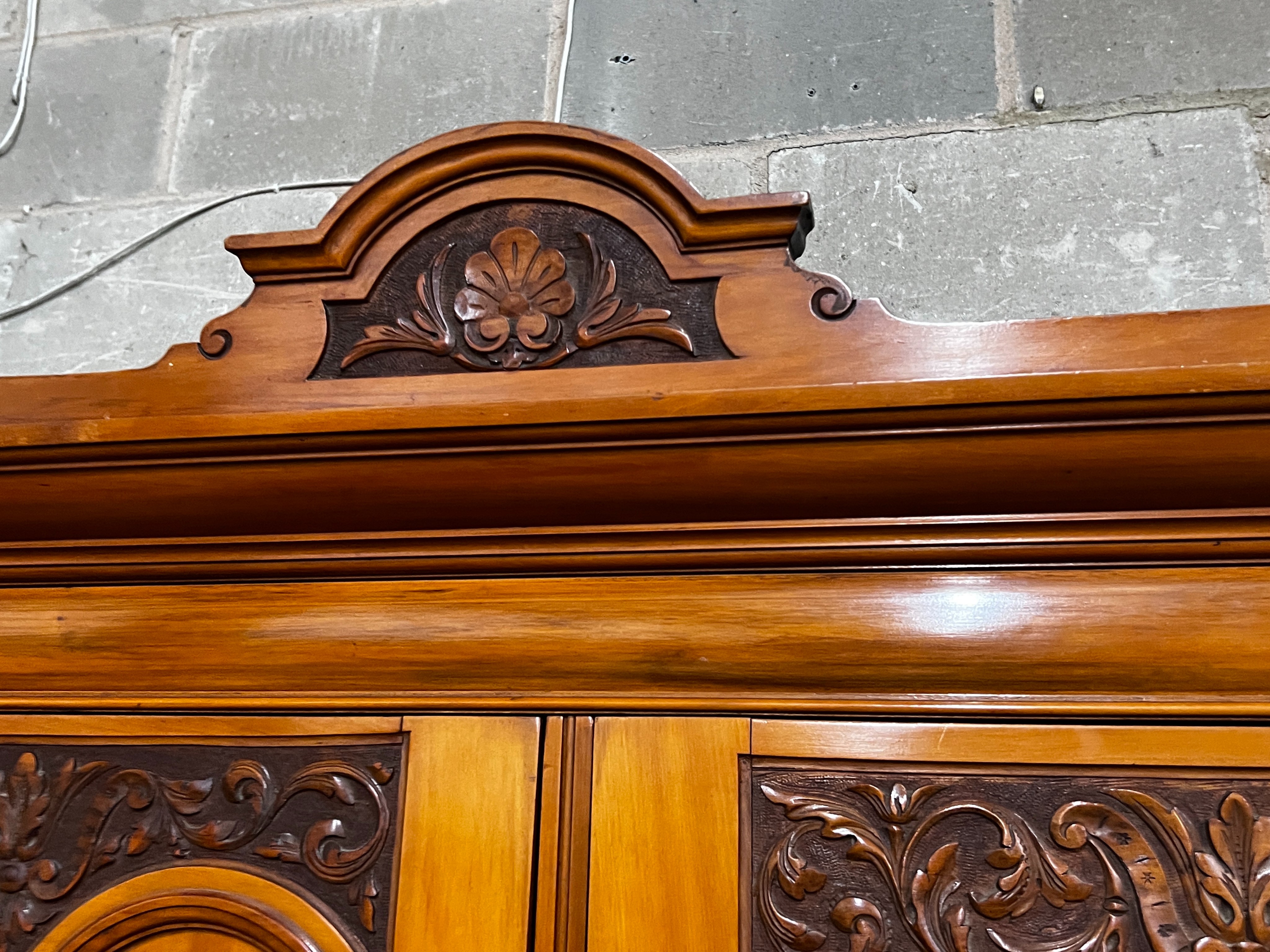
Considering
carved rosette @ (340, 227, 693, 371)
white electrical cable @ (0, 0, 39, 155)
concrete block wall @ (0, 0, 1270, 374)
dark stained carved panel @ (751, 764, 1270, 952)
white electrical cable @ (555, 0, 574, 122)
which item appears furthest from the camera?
white electrical cable @ (0, 0, 39, 155)

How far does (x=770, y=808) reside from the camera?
0.61 metres

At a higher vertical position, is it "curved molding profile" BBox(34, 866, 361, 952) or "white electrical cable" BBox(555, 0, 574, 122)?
"white electrical cable" BBox(555, 0, 574, 122)

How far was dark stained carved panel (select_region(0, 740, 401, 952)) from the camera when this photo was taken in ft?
2.13

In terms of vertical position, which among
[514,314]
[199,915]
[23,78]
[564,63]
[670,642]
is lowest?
[199,915]

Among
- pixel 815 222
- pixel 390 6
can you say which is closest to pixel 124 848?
pixel 815 222

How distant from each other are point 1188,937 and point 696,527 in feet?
1.15

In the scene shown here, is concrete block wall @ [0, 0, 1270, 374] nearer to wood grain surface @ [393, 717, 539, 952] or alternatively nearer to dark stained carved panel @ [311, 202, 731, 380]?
dark stained carved panel @ [311, 202, 731, 380]

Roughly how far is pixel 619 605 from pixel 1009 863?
0.88 ft

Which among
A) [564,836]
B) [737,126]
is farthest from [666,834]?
[737,126]

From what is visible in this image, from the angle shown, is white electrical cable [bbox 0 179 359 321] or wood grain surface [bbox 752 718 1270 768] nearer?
wood grain surface [bbox 752 718 1270 768]

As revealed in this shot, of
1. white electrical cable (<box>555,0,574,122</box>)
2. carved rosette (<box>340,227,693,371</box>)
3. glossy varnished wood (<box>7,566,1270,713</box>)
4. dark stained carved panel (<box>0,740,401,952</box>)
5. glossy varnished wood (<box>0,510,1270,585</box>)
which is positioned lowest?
dark stained carved panel (<box>0,740,401,952</box>)

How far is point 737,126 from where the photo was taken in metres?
1.07

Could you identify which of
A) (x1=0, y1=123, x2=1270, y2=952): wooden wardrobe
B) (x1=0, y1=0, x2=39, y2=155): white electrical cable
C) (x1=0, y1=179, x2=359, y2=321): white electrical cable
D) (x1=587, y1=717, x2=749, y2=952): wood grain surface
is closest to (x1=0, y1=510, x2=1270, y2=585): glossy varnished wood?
(x1=0, y1=123, x2=1270, y2=952): wooden wardrobe

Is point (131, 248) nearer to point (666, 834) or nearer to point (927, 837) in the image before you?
point (666, 834)
